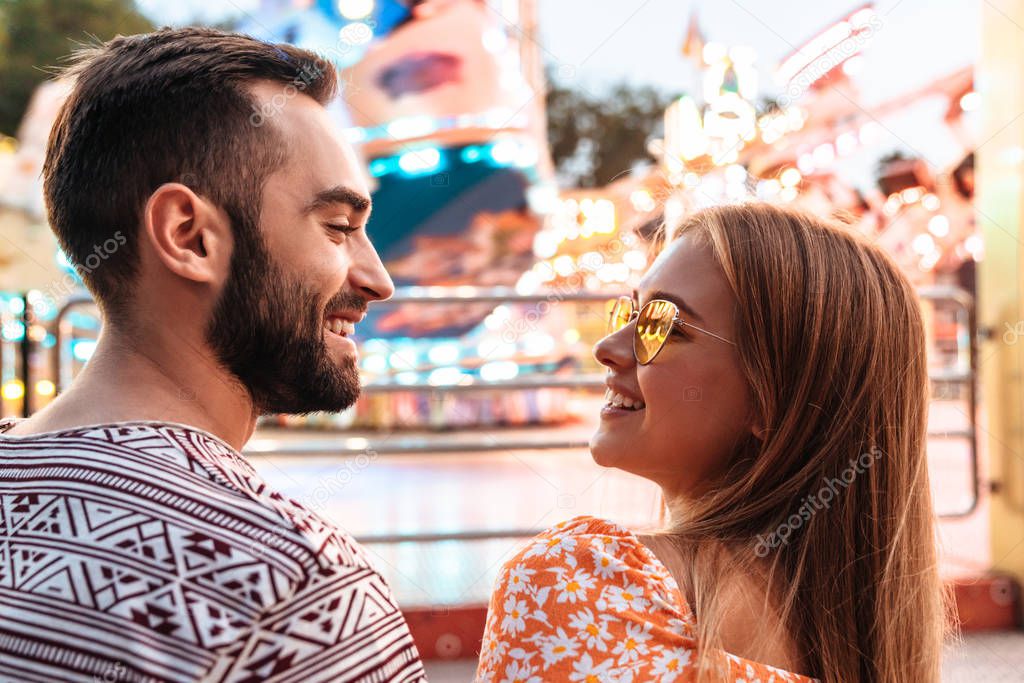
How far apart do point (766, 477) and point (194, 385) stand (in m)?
0.82

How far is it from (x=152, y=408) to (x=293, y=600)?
0.33 m

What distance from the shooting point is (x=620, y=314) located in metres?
1.76

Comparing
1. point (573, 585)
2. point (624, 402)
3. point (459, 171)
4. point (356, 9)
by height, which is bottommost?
point (573, 585)

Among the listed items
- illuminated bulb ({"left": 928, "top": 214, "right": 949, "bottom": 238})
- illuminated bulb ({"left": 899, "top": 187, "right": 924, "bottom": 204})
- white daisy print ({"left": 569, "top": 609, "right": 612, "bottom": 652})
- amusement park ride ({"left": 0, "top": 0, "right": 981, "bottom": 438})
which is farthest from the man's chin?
illuminated bulb ({"left": 928, "top": 214, "right": 949, "bottom": 238})

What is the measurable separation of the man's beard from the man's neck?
1.3 inches

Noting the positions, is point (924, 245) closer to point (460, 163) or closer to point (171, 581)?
point (460, 163)

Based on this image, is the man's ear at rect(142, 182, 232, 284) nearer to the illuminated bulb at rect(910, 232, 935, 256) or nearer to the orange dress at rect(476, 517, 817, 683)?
the orange dress at rect(476, 517, 817, 683)

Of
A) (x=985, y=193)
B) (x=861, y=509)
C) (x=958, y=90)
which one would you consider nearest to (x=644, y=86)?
(x=958, y=90)

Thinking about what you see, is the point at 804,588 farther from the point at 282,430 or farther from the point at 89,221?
the point at 282,430

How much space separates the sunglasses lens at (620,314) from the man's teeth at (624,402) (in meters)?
0.13

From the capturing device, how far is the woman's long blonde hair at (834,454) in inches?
53.4

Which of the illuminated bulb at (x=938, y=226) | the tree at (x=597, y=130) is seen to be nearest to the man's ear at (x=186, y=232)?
the illuminated bulb at (x=938, y=226)

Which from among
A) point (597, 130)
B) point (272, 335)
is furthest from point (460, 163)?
point (597, 130)

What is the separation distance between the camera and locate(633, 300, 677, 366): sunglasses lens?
149 cm
